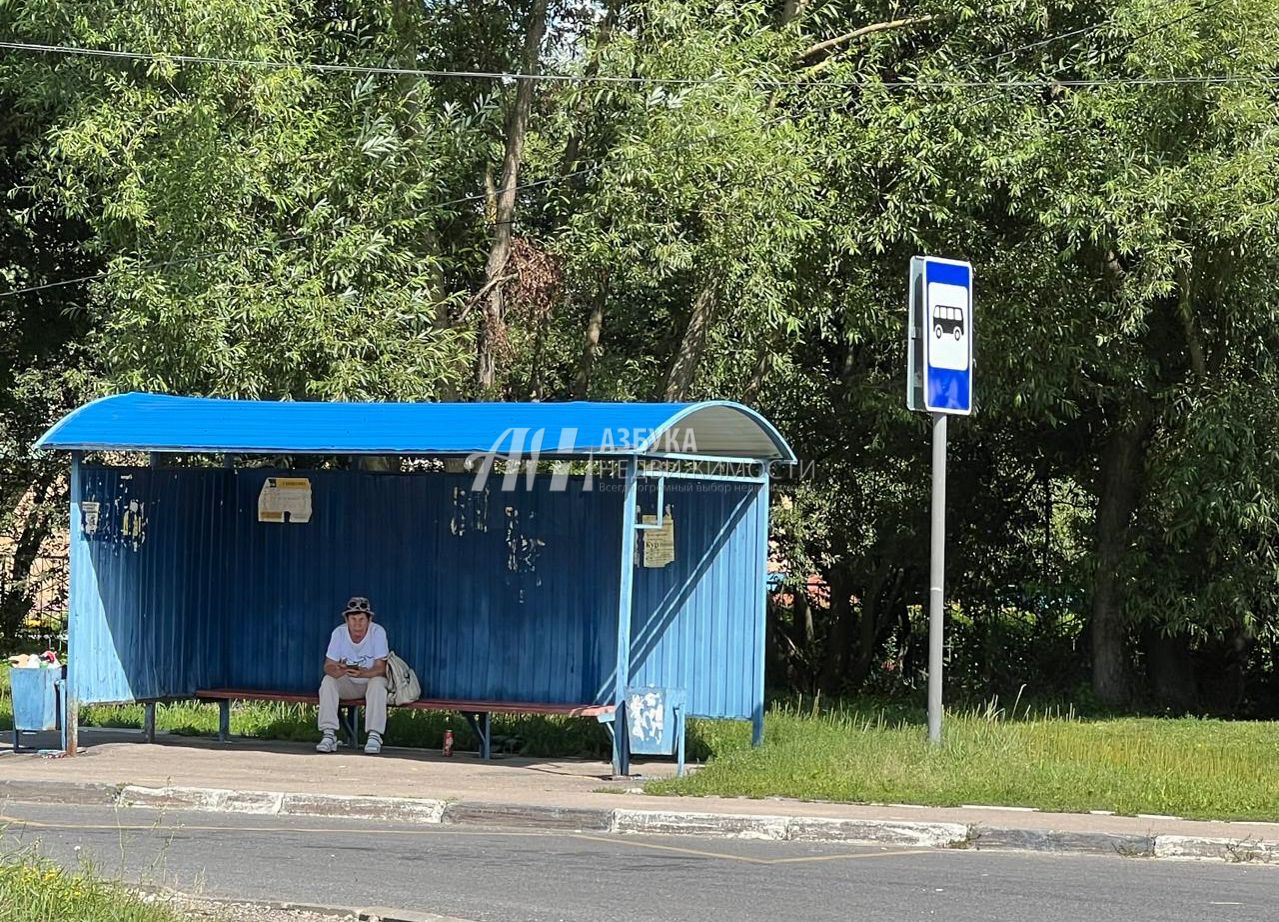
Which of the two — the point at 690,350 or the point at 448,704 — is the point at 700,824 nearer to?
the point at 448,704

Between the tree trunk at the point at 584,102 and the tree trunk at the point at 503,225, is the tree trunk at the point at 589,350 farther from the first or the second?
the tree trunk at the point at 584,102

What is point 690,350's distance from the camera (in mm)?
19500

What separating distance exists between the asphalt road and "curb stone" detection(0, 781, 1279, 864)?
20 cm

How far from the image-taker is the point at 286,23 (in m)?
18.3

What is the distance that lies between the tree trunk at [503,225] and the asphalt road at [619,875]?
30.4 feet

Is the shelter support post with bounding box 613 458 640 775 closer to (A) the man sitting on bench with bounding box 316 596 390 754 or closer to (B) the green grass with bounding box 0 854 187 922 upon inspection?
(A) the man sitting on bench with bounding box 316 596 390 754

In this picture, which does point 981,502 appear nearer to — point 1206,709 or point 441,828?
point 1206,709

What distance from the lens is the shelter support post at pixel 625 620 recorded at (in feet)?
43.8

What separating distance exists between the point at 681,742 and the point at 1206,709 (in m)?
11.1

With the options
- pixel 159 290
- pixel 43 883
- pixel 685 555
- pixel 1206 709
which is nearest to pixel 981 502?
pixel 1206 709

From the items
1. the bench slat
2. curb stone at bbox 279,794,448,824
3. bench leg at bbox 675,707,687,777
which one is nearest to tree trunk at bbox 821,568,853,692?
the bench slat

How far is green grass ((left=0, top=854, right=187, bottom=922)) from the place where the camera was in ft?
22.6

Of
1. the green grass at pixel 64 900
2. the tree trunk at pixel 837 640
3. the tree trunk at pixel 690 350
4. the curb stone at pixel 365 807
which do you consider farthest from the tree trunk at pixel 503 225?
the green grass at pixel 64 900

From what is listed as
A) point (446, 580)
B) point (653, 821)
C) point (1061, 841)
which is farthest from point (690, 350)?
point (1061, 841)
